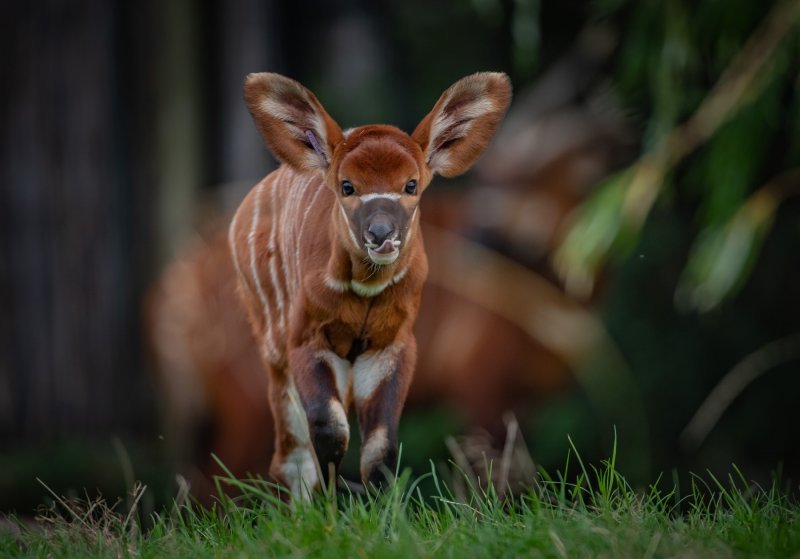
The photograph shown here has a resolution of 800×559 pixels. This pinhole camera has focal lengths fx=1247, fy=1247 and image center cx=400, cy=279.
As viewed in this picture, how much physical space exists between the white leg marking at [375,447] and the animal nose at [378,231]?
1.57 ft

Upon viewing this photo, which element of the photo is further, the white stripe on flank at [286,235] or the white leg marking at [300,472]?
the white leg marking at [300,472]

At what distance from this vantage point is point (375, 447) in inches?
115

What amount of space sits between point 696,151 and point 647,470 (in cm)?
211

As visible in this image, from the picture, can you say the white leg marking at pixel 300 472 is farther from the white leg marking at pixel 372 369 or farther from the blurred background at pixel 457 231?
the blurred background at pixel 457 231

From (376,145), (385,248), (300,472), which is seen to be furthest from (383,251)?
(300,472)

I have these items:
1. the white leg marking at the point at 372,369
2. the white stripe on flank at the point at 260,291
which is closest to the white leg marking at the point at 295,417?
the white stripe on flank at the point at 260,291

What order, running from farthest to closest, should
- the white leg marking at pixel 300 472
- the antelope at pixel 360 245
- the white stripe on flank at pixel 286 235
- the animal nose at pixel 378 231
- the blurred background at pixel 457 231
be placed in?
the blurred background at pixel 457 231 < the white leg marking at pixel 300 472 < the white stripe on flank at pixel 286 235 < the antelope at pixel 360 245 < the animal nose at pixel 378 231

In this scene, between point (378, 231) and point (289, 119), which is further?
point (289, 119)

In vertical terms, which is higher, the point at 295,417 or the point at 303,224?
the point at 303,224

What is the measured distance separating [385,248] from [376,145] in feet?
0.81

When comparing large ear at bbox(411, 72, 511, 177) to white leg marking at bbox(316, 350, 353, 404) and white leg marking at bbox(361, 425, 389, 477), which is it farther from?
white leg marking at bbox(361, 425, 389, 477)

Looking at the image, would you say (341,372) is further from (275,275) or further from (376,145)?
(376,145)

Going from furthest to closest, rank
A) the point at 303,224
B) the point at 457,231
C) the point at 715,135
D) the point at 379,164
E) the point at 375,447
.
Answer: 1. the point at 457,231
2. the point at 715,135
3. the point at 303,224
4. the point at 375,447
5. the point at 379,164

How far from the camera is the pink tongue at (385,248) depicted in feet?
8.91
